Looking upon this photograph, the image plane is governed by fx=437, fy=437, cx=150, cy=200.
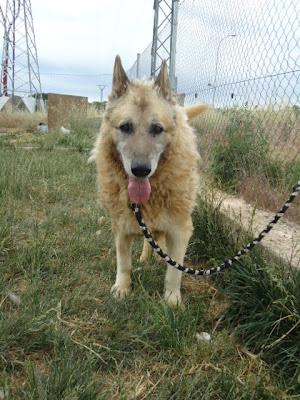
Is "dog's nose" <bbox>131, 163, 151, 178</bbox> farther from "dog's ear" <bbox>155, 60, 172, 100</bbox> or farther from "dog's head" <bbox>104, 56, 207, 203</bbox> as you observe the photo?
"dog's ear" <bbox>155, 60, 172, 100</bbox>

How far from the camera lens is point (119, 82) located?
3004mm

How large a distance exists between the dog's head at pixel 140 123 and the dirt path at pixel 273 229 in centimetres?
74

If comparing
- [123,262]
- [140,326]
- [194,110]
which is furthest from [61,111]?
[140,326]

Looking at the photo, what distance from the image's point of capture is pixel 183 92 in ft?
23.5

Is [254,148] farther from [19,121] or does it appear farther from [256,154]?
[19,121]

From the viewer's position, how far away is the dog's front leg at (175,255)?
9.23 feet

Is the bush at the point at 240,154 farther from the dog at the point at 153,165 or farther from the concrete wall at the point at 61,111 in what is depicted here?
the concrete wall at the point at 61,111

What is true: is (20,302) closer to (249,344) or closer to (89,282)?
(89,282)

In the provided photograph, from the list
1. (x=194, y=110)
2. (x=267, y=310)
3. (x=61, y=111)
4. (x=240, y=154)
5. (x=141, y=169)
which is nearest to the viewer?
(x=267, y=310)

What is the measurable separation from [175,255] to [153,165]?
2.26 feet

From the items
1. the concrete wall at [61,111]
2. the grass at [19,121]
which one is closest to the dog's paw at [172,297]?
the concrete wall at [61,111]

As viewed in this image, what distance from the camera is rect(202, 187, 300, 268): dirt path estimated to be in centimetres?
263

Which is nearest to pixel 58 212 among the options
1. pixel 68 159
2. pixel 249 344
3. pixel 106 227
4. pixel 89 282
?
pixel 106 227

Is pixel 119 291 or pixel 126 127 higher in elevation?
pixel 126 127
